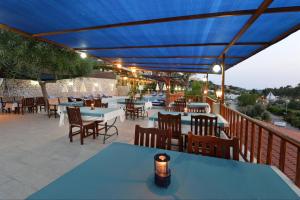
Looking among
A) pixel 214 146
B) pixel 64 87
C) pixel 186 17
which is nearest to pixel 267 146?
pixel 214 146

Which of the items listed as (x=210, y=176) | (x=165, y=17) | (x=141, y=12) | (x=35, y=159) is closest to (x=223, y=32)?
(x=165, y=17)

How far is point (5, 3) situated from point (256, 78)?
176 ft

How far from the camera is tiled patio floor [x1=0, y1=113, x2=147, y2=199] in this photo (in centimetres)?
255

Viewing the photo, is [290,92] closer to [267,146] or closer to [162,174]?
[267,146]

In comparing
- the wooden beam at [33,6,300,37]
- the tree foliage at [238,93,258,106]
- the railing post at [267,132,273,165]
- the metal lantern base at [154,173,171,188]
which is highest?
the wooden beam at [33,6,300,37]

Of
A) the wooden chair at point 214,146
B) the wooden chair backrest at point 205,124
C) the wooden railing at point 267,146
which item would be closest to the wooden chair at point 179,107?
the wooden railing at point 267,146

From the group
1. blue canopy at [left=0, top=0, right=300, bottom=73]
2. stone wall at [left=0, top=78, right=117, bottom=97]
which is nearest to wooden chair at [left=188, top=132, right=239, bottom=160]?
blue canopy at [left=0, top=0, right=300, bottom=73]

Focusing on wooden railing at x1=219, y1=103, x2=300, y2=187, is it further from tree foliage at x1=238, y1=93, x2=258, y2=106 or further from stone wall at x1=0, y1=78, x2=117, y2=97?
tree foliage at x1=238, y1=93, x2=258, y2=106

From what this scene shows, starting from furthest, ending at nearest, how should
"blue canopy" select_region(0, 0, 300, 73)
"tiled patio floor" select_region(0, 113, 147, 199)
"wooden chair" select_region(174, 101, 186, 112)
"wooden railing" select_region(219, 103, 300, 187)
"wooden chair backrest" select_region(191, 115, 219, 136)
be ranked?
"wooden chair" select_region(174, 101, 186, 112) → "wooden chair backrest" select_region(191, 115, 219, 136) → "tiled patio floor" select_region(0, 113, 147, 199) → "blue canopy" select_region(0, 0, 300, 73) → "wooden railing" select_region(219, 103, 300, 187)

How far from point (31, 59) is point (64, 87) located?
23.3ft

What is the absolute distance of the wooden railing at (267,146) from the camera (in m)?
1.88

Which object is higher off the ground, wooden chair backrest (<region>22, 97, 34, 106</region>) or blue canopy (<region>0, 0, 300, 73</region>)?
blue canopy (<region>0, 0, 300, 73</region>)

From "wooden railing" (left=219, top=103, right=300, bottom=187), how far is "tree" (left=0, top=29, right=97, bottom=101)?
6.91 m

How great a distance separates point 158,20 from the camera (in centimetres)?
272
